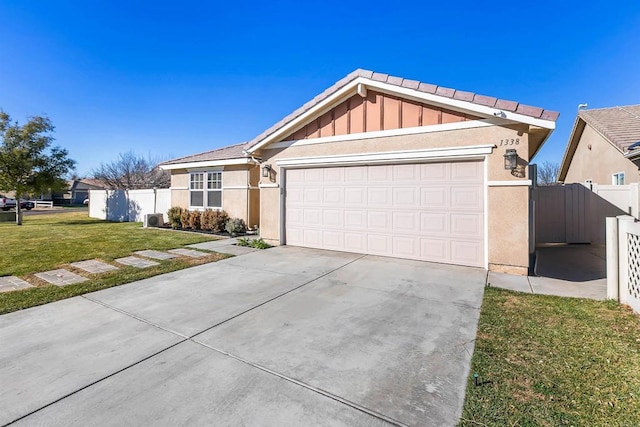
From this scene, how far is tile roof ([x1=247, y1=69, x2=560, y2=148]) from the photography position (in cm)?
570

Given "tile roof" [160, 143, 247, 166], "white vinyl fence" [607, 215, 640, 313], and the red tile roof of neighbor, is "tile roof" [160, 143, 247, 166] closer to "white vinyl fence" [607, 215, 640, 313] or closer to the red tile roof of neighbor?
the red tile roof of neighbor

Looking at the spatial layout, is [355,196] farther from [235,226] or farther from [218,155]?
[218,155]

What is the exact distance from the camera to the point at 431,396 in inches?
93.1

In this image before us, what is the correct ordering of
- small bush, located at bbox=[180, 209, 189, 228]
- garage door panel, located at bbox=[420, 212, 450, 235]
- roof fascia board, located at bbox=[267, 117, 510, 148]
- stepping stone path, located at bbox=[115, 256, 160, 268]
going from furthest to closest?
small bush, located at bbox=[180, 209, 189, 228] → stepping stone path, located at bbox=[115, 256, 160, 268] → garage door panel, located at bbox=[420, 212, 450, 235] → roof fascia board, located at bbox=[267, 117, 510, 148]

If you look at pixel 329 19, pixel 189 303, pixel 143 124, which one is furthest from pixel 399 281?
pixel 143 124

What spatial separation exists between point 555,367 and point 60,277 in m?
8.24

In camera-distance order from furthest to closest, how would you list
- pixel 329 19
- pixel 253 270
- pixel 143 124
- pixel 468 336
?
pixel 143 124, pixel 329 19, pixel 253 270, pixel 468 336

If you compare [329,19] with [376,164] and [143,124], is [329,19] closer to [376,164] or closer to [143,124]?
[376,164]

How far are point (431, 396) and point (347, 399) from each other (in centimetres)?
69

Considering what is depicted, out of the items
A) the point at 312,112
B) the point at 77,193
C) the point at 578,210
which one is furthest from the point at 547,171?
the point at 77,193

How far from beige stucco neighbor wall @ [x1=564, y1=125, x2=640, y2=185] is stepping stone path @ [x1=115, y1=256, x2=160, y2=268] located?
16187 mm

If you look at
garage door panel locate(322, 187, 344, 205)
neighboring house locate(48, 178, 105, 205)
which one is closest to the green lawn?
garage door panel locate(322, 187, 344, 205)

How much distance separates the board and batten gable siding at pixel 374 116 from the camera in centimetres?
687

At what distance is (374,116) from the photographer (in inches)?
300
